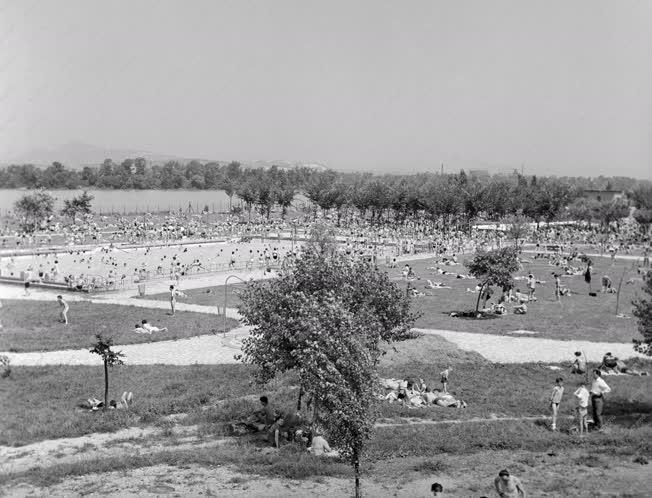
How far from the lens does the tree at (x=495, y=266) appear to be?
3457 cm

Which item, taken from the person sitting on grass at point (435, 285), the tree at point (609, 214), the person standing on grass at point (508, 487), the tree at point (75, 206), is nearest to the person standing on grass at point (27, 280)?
the person sitting on grass at point (435, 285)

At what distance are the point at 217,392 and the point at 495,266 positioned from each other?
769 inches

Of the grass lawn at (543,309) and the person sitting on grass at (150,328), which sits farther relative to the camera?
the grass lawn at (543,309)

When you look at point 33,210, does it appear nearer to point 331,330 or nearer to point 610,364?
point 610,364

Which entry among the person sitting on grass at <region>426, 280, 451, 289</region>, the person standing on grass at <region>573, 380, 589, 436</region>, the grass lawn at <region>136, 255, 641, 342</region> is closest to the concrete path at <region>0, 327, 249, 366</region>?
the grass lawn at <region>136, 255, 641, 342</region>

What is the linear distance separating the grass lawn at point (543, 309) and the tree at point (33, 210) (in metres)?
47.4

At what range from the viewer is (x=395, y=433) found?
1593 centimetres

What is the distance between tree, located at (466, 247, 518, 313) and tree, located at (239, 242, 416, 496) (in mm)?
17228

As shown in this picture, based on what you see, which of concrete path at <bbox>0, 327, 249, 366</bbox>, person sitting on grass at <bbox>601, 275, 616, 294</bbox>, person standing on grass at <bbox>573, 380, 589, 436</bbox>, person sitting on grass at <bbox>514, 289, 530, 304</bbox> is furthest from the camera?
person sitting on grass at <bbox>601, 275, 616, 294</bbox>

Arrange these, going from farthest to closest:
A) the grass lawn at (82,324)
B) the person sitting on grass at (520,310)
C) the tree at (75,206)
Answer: the tree at (75,206) < the person sitting on grass at (520,310) < the grass lawn at (82,324)

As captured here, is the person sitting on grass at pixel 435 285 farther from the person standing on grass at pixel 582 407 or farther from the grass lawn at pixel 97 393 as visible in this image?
the person standing on grass at pixel 582 407

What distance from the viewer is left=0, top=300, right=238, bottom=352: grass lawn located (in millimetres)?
26709

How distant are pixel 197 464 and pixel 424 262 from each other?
4607 cm

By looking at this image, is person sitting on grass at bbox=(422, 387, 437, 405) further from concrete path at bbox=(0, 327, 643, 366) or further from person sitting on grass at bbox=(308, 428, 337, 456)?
concrete path at bbox=(0, 327, 643, 366)
